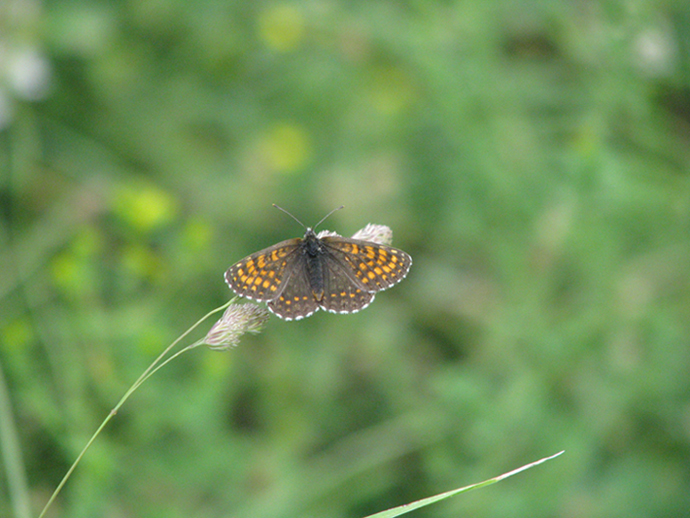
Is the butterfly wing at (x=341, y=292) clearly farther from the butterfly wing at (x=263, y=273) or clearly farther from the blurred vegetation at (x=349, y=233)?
the blurred vegetation at (x=349, y=233)

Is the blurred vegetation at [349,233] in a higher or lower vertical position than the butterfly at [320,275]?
higher

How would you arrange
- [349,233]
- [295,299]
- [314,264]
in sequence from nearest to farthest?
[295,299]
[314,264]
[349,233]

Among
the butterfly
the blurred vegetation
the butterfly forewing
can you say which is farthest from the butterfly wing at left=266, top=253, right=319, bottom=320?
the blurred vegetation

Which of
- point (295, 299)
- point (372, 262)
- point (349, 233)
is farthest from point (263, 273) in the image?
point (349, 233)

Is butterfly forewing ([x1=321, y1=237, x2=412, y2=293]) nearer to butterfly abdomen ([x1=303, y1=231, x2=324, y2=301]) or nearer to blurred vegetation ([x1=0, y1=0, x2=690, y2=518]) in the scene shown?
butterfly abdomen ([x1=303, y1=231, x2=324, y2=301])

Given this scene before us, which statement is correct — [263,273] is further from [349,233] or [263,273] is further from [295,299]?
[349,233]

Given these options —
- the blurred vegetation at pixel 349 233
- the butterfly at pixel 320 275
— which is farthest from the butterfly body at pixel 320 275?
the blurred vegetation at pixel 349 233

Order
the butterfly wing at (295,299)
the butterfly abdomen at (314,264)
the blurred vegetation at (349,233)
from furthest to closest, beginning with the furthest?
the blurred vegetation at (349,233), the butterfly abdomen at (314,264), the butterfly wing at (295,299)
